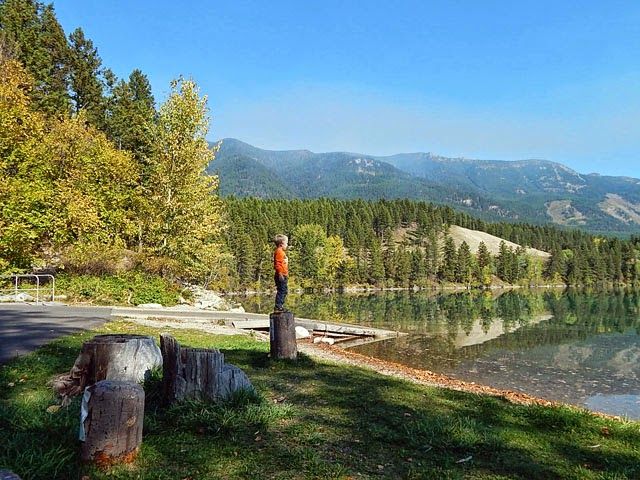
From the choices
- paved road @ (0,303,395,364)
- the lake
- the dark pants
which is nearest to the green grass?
paved road @ (0,303,395,364)

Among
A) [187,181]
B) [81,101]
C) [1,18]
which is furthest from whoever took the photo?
[81,101]

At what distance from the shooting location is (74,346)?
39.2 ft

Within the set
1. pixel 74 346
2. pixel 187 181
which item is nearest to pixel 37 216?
pixel 187 181

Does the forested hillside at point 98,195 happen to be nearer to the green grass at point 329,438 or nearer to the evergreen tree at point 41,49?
the evergreen tree at point 41,49

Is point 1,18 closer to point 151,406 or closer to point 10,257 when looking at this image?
point 10,257

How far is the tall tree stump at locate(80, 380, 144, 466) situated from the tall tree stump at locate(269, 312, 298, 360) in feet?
21.0

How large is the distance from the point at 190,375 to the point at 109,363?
136cm

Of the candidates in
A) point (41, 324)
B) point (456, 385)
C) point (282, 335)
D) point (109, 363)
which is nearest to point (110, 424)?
point (109, 363)

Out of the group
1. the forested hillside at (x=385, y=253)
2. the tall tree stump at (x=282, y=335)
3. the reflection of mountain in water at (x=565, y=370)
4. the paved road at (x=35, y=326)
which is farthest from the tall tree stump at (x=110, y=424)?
the forested hillside at (x=385, y=253)

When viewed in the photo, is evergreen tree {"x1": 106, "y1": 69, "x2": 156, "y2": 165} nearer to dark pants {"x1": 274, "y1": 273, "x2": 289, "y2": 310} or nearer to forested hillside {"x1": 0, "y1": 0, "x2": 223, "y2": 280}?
forested hillside {"x1": 0, "y1": 0, "x2": 223, "y2": 280}

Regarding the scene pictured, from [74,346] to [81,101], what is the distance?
201 ft

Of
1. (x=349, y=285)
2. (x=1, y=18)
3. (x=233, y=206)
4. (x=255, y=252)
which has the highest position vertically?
(x=1, y=18)

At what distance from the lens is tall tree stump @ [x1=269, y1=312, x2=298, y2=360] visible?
1178cm

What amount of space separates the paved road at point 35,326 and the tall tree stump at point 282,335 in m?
5.72
